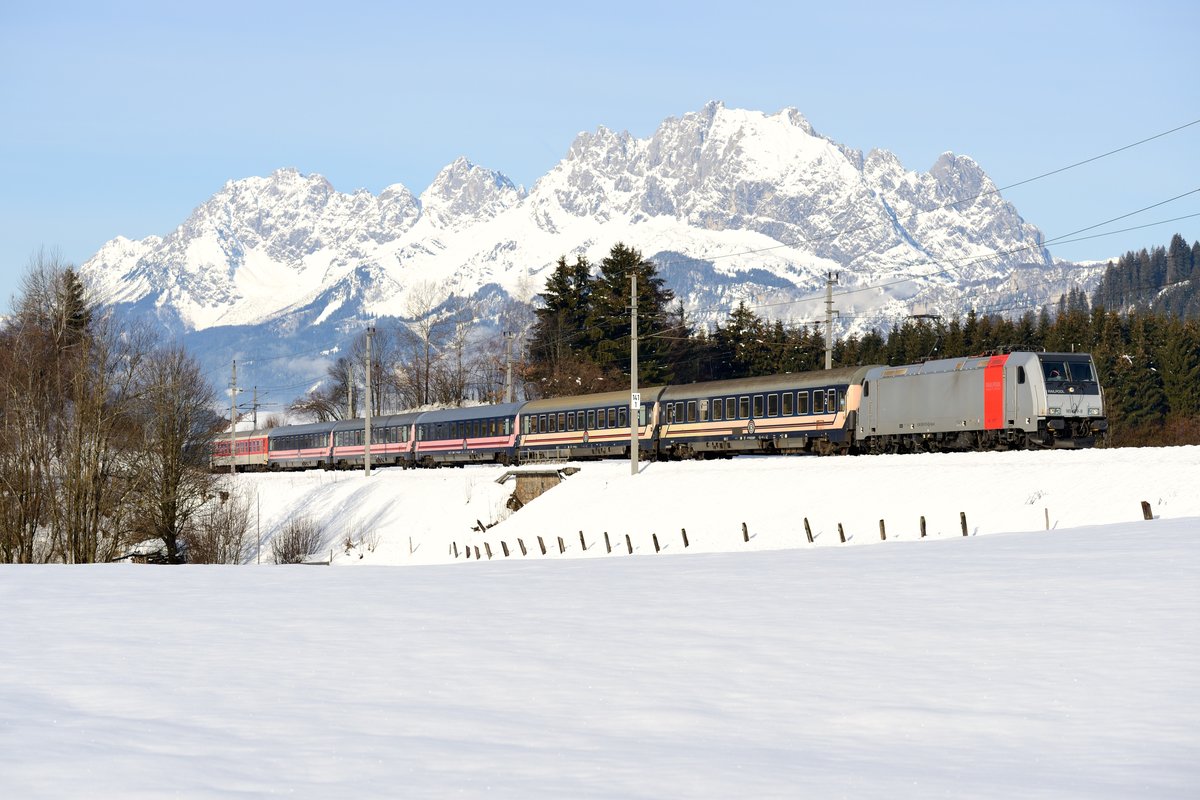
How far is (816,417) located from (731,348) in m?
73.0

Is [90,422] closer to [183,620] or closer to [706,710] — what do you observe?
[183,620]

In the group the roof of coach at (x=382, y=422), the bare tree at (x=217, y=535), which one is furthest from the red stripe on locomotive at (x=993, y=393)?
the roof of coach at (x=382, y=422)

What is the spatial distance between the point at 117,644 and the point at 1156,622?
37.6 feet

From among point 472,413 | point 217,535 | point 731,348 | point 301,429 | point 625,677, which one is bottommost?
point 625,677

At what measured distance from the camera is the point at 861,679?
42.8 ft

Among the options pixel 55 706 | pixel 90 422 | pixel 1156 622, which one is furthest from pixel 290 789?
pixel 90 422

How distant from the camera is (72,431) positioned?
44.2 m

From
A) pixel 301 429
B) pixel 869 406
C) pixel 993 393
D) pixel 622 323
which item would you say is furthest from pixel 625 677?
pixel 622 323

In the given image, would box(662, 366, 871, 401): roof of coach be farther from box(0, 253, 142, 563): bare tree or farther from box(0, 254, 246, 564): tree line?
box(0, 253, 142, 563): bare tree

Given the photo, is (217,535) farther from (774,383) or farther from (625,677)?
(625,677)

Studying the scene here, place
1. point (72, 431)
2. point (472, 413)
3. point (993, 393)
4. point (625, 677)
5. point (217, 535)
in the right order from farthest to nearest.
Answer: point (472, 413), point (217, 535), point (993, 393), point (72, 431), point (625, 677)

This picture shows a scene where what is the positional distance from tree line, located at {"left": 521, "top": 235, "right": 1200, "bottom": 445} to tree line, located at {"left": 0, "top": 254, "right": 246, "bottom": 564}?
53736 millimetres

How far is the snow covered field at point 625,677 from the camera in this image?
952 cm

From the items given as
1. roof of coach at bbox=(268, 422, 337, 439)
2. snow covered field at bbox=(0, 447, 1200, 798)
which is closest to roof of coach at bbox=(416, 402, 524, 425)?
roof of coach at bbox=(268, 422, 337, 439)
